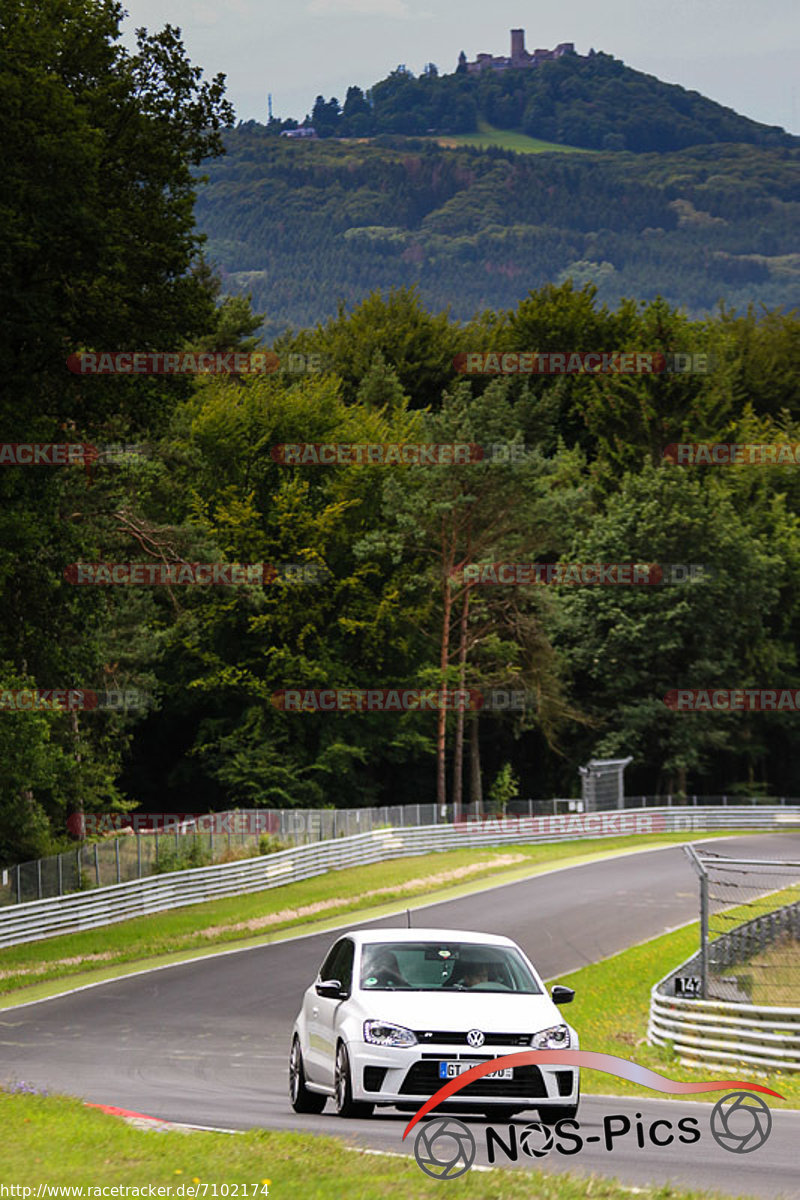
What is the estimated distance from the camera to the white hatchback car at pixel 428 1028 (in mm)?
11266

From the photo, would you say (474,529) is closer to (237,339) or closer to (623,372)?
(623,372)

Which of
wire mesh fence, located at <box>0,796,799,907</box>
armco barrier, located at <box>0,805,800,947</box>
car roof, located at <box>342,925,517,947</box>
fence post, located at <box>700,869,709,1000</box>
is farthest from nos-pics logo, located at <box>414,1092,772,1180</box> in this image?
wire mesh fence, located at <box>0,796,799,907</box>

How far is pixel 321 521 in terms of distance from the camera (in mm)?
67562

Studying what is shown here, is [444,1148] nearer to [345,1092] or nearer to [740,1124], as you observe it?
[345,1092]

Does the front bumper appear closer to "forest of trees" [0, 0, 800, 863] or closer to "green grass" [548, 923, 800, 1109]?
"green grass" [548, 923, 800, 1109]

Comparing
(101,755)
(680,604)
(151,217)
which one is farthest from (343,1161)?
(680,604)

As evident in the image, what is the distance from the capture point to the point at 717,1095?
15828 millimetres

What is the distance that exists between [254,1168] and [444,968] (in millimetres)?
3366

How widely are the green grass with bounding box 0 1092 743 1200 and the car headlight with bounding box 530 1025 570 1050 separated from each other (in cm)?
121

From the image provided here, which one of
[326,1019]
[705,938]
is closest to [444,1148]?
[326,1019]

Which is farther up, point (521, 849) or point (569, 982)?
point (569, 982)

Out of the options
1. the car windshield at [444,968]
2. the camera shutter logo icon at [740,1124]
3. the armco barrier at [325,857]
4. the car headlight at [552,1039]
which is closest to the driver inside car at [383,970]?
the car windshield at [444,968]

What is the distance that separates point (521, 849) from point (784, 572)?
2820 cm

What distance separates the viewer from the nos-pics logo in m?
10.5
